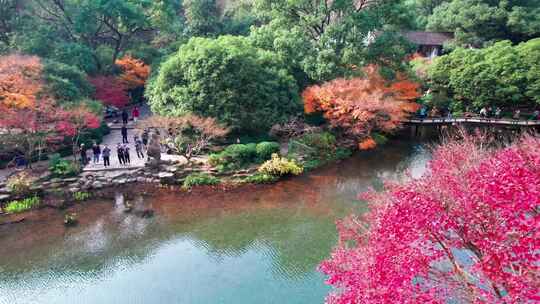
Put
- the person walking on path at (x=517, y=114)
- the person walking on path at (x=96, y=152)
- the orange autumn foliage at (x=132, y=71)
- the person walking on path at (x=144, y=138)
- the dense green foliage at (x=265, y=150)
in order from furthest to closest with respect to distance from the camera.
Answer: the orange autumn foliage at (x=132, y=71) < the person walking on path at (x=517, y=114) < the person walking on path at (x=144, y=138) < the dense green foliage at (x=265, y=150) < the person walking on path at (x=96, y=152)

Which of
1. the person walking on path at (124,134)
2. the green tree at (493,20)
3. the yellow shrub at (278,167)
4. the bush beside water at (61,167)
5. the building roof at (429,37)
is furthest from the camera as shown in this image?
the building roof at (429,37)

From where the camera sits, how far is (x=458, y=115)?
93.0ft

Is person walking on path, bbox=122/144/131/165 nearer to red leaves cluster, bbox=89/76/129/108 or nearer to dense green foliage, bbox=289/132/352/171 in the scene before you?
red leaves cluster, bbox=89/76/129/108

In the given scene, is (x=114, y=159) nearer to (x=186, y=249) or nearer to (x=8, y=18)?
(x=186, y=249)

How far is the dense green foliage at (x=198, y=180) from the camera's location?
19.2 meters

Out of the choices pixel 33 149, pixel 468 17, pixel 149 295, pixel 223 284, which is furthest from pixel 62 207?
pixel 468 17

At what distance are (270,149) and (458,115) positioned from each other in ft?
50.1

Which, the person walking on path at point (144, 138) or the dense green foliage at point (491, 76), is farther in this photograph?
the dense green foliage at point (491, 76)

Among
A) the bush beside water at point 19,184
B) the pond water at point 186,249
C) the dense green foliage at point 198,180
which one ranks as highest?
the bush beside water at point 19,184

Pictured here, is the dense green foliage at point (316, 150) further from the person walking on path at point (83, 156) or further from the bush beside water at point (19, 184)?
the bush beside water at point (19, 184)

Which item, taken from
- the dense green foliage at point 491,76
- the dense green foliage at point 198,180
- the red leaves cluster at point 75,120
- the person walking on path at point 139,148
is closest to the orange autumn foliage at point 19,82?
the red leaves cluster at point 75,120

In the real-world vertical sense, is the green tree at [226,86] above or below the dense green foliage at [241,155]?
above

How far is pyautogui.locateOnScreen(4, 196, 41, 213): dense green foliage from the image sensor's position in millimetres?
16844

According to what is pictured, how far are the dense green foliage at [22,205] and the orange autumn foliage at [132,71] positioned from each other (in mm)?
13253
